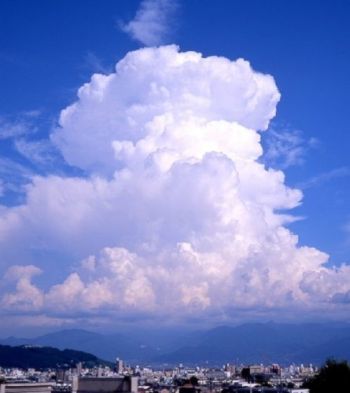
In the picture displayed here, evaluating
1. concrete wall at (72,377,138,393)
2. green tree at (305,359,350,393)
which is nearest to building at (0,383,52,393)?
concrete wall at (72,377,138,393)

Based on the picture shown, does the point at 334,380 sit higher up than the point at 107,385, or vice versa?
the point at 334,380

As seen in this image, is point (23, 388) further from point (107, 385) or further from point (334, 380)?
point (334, 380)

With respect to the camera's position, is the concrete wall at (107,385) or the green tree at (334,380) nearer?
the concrete wall at (107,385)

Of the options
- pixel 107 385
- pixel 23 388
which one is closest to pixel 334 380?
pixel 107 385

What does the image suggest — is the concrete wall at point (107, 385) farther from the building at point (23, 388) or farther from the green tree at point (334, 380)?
the green tree at point (334, 380)

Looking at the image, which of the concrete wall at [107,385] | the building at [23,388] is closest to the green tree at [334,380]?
the concrete wall at [107,385]

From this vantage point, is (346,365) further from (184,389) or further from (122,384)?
(184,389)

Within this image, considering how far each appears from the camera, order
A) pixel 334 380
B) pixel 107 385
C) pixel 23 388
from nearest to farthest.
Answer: pixel 107 385 < pixel 23 388 < pixel 334 380

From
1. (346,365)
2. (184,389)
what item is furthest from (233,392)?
(346,365)

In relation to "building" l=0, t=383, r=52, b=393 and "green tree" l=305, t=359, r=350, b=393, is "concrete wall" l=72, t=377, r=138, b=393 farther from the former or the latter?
"green tree" l=305, t=359, r=350, b=393
